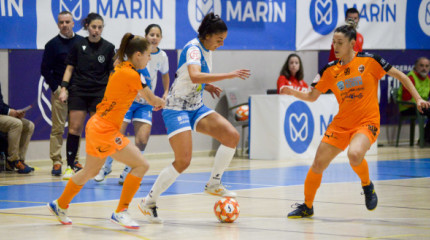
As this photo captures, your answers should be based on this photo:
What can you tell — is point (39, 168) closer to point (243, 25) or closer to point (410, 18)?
point (243, 25)

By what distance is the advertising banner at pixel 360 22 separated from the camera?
46.0 feet

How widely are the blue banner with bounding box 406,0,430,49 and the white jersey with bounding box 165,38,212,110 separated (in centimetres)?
959

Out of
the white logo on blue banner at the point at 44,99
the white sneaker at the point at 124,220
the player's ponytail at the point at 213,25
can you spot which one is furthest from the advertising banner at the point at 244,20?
the white sneaker at the point at 124,220

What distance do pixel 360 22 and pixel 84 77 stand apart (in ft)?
22.3

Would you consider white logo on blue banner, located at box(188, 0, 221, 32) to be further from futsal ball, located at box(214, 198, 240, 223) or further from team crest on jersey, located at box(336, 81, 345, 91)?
futsal ball, located at box(214, 198, 240, 223)

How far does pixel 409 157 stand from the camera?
13.0 m

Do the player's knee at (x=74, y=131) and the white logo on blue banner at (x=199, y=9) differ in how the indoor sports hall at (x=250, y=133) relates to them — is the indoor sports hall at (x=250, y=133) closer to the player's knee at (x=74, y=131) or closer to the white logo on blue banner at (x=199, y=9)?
the white logo on blue banner at (x=199, y=9)

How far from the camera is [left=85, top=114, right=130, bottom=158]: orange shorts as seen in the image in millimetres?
6091

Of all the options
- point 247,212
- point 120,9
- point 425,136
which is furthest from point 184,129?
point 425,136

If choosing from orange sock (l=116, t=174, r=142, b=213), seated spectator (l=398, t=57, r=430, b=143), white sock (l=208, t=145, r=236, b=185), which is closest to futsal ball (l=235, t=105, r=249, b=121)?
seated spectator (l=398, t=57, r=430, b=143)

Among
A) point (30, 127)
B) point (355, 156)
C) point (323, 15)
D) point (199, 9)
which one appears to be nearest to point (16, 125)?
point (30, 127)

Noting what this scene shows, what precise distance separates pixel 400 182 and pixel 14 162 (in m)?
5.22

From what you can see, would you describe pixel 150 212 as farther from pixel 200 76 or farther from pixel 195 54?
pixel 195 54

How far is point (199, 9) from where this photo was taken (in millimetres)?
12680
